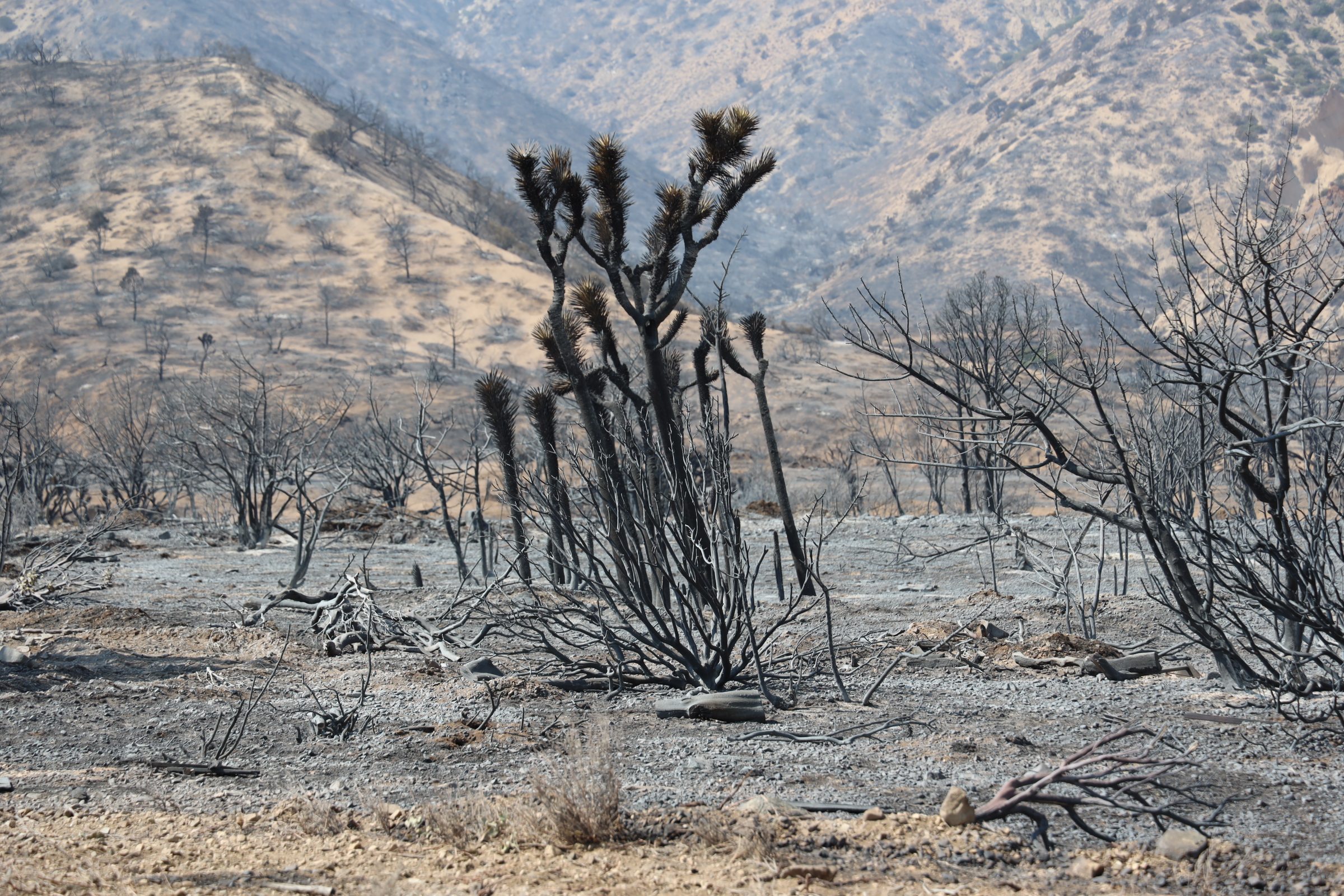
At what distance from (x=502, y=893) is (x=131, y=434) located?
2342 centimetres

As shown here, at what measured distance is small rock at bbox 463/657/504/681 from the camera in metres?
6.96

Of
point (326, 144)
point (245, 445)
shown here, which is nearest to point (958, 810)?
point (245, 445)

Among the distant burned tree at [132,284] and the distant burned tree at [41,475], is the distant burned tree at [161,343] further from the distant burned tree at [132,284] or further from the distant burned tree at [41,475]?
the distant burned tree at [41,475]

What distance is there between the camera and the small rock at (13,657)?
739 centimetres

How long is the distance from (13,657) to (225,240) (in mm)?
50934

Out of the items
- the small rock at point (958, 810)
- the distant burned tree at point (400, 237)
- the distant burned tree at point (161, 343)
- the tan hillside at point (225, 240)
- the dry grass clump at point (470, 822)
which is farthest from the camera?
the distant burned tree at point (400, 237)

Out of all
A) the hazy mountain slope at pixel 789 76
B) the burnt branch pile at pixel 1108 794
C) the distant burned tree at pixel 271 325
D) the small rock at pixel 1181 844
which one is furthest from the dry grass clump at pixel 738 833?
the hazy mountain slope at pixel 789 76

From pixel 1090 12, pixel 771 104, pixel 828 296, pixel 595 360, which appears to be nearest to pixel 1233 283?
pixel 595 360

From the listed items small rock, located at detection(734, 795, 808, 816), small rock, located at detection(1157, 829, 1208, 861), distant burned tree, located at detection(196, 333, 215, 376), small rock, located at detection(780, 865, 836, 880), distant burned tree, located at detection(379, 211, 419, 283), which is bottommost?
small rock, located at detection(1157, 829, 1208, 861)

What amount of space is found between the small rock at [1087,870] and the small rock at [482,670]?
167 inches

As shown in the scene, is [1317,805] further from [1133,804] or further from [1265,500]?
[1265,500]

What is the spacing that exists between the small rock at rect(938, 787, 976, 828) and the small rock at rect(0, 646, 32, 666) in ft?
22.8

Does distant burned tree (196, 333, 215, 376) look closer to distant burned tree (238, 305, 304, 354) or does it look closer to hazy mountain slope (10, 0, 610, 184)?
distant burned tree (238, 305, 304, 354)

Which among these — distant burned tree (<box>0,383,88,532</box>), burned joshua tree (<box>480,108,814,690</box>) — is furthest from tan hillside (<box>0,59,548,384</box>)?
burned joshua tree (<box>480,108,814,690</box>)
